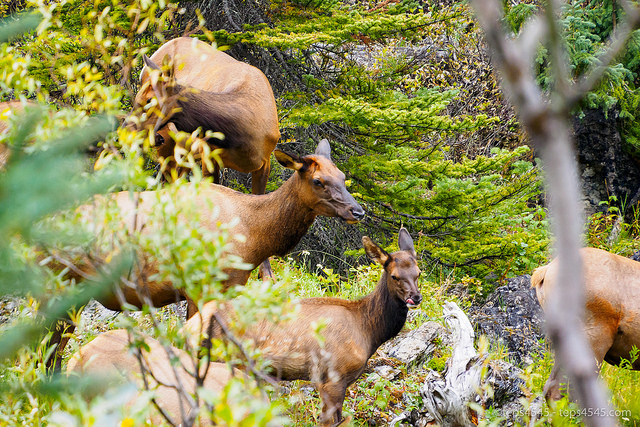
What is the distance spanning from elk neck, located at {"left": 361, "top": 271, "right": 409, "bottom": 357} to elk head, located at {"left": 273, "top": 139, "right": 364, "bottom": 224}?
26.8 inches

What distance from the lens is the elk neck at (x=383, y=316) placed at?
5184mm

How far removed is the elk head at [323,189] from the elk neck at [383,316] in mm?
680

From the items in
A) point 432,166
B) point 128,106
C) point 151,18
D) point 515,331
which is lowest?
point 128,106

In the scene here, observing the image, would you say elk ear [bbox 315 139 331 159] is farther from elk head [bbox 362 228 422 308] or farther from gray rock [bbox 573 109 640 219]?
gray rock [bbox 573 109 640 219]

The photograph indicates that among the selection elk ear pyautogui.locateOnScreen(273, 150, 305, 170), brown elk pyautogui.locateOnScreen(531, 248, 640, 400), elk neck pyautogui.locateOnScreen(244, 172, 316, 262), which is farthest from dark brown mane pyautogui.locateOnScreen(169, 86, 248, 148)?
brown elk pyautogui.locateOnScreen(531, 248, 640, 400)

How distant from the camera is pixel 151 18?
3730 millimetres

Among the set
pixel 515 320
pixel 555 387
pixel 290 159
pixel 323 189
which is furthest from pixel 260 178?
pixel 555 387

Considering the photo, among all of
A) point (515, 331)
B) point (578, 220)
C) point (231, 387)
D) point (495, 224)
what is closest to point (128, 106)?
point (495, 224)

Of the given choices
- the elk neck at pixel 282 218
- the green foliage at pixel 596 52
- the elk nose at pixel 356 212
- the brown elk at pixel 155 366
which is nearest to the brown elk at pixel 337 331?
the elk nose at pixel 356 212

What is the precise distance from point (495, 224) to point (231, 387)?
294 inches

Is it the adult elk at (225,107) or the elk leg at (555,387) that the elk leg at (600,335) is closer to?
the elk leg at (555,387)

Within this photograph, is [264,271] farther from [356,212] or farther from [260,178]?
[356,212]

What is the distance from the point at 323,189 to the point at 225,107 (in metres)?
1.49

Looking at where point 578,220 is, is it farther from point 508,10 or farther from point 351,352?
point 508,10
